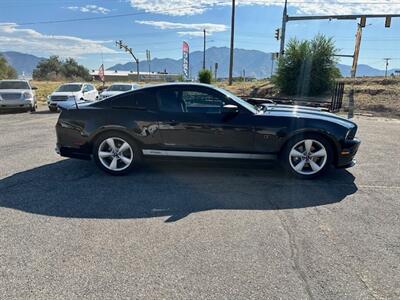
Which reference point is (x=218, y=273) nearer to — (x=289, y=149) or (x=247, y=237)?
(x=247, y=237)

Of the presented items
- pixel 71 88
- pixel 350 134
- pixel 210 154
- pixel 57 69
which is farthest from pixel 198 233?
pixel 57 69

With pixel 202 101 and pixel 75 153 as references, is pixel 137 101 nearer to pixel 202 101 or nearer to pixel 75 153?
pixel 202 101

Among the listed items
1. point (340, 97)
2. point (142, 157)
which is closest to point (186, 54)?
point (340, 97)

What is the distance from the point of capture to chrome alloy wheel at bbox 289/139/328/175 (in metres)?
4.94

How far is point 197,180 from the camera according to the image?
16.3ft

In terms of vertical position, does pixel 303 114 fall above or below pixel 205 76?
below

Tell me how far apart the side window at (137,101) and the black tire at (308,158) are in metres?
2.15

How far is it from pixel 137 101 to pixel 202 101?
3.32 feet

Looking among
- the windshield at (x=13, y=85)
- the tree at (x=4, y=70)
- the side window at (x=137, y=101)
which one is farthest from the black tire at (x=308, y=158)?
the tree at (x=4, y=70)

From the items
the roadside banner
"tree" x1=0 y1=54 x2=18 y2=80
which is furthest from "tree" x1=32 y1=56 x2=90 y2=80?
the roadside banner

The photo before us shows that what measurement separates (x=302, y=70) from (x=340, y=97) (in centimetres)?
453

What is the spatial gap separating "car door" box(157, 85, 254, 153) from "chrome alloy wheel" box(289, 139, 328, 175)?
26.8 inches

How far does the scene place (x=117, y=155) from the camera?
16.9 feet

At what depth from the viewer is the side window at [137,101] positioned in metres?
5.08
